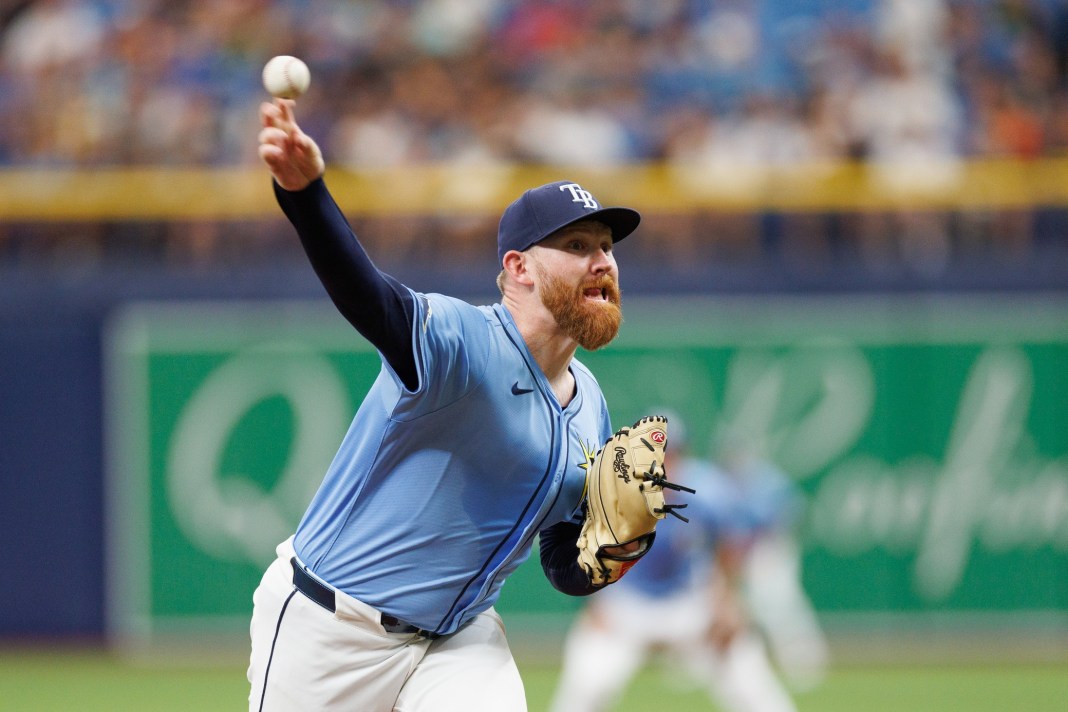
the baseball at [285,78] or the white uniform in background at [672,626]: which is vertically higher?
the baseball at [285,78]

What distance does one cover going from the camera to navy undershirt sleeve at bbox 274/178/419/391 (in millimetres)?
3617

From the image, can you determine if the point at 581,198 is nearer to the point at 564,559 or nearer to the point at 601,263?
the point at 601,263

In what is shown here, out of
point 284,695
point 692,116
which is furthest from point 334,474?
point 692,116

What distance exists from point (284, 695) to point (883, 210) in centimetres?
844

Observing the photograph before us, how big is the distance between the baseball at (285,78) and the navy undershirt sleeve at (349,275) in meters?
0.22

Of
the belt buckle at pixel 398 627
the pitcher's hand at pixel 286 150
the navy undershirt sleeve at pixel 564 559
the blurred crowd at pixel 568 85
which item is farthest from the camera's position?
the blurred crowd at pixel 568 85

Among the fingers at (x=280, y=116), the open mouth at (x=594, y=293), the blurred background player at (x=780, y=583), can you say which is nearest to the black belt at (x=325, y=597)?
the open mouth at (x=594, y=293)

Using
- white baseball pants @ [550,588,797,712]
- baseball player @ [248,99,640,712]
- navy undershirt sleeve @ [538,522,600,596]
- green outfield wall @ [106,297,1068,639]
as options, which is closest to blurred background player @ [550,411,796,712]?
white baseball pants @ [550,588,797,712]

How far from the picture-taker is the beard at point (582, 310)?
4270mm

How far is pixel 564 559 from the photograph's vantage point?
15.4 ft

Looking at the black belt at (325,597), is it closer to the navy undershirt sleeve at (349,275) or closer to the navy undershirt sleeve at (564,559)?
the navy undershirt sleeve at (564,559)

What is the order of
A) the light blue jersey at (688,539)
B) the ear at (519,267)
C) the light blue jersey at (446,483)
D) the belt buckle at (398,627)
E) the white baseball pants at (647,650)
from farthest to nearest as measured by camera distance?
the light blue jersey at (688,539) < the white baseball pants at (647,650) < the ear at (519,267) < the belt buckle at (398,627) < the light blue jersey at (446,483)

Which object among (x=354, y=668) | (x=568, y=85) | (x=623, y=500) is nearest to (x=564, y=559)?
(x=623, y=500)

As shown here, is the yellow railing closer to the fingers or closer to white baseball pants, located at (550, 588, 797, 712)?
white baseball pants, located at (550, 588, 797, 712)
